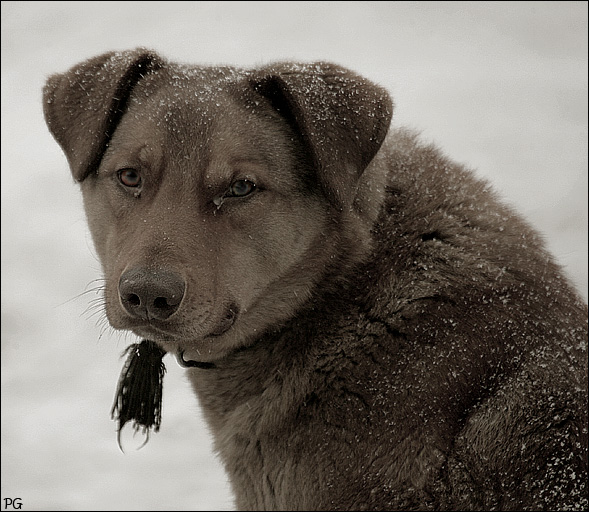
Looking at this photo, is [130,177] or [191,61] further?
[191,61]

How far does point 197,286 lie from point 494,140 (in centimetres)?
565

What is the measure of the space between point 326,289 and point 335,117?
65cm

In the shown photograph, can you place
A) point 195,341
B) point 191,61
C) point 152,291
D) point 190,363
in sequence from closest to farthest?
point 152,291 < point 195,341 < point 190,363 < point 191,61

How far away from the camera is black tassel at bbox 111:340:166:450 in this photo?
3816mm

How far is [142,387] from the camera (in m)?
3.82

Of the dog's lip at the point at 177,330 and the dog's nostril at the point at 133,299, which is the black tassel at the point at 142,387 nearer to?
the dog's lip at the point at 177,330

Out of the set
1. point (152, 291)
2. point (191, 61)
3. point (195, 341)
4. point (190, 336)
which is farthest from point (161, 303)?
point (191, 61)

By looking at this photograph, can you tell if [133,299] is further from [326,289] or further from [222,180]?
[326,289]

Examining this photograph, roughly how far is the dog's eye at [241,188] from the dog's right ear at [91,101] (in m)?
0.58

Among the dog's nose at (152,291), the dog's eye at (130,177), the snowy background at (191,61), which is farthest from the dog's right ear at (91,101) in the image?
the snowy background at (191,61)

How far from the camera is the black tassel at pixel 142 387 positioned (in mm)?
3816

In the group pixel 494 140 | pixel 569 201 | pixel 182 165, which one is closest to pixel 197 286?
pixel 182 165

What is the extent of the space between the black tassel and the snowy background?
62cm

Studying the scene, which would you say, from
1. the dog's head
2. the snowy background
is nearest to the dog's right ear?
the dog's head
